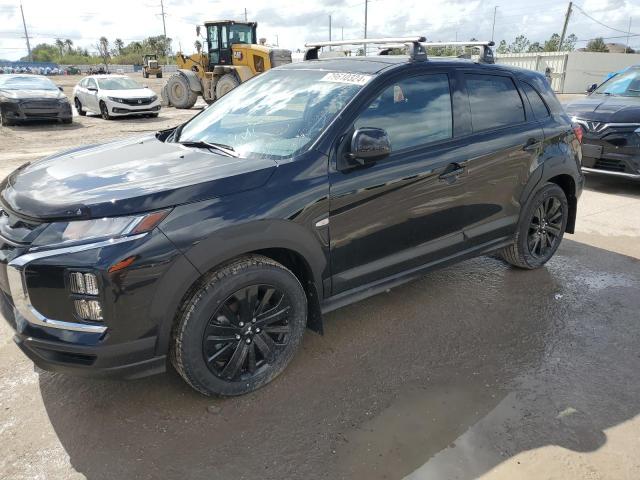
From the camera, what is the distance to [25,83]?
50.6 feet

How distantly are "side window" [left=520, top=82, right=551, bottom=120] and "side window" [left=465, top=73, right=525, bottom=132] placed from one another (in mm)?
134

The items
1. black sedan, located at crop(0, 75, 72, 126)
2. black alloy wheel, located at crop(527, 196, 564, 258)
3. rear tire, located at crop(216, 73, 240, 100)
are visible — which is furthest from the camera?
rear tire, located at crop(216, 73, 240, 100)

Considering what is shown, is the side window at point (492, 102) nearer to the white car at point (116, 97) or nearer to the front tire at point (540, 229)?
the front tire at point (540, 229)

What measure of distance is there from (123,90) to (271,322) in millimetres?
16355

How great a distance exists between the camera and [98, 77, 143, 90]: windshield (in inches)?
683

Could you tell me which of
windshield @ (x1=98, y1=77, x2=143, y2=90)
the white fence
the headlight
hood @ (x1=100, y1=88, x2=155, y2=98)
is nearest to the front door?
the headlight

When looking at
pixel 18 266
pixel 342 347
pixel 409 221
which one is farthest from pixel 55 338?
pixel 409 221

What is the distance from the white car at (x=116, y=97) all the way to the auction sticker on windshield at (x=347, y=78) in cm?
1485

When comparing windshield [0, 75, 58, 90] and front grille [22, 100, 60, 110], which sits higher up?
windshield [0, 75, 58, 90]

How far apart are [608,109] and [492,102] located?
4.58 m

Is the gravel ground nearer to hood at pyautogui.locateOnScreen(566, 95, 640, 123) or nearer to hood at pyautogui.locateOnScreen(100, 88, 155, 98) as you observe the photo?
hood at pyautogui.locateOnScreen(566, 95, 640, 123)

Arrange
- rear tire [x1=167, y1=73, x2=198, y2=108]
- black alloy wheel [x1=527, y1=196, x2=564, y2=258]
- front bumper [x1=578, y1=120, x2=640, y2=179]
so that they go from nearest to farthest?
black alloy wheel [x1=527, y1=196, x2=564, y2=258] → front bumper [x1=578, y1=120, x2=640, y2=179] → rear tire [x1=167, y1=73, x2=198, y2=108]

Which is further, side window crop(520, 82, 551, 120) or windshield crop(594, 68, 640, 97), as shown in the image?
windshield crop(594, 68, 640, 97)

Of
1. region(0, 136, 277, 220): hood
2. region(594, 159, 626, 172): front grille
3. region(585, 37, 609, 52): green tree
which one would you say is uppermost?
region(585, 37, 609, 52): green tree
